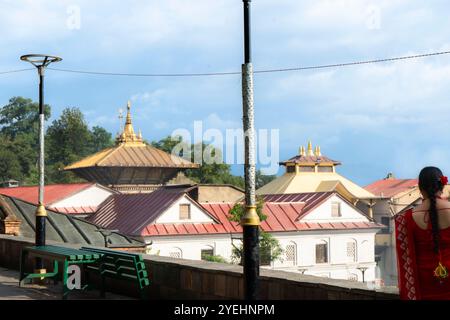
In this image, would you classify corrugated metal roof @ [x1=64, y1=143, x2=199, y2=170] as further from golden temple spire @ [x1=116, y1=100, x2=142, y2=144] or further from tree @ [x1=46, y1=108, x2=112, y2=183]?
tree @ [x1=46, y1=108, x2=112, y2=183]

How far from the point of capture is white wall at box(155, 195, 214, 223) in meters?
55.1

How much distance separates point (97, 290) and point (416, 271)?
8857mm

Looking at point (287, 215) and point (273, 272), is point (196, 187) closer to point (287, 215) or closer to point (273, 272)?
point (287, 215)

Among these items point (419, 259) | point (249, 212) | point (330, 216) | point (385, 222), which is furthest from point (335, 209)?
point (419, 259)

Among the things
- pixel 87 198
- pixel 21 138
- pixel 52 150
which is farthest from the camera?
pixel 21 138

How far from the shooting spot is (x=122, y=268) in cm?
1252

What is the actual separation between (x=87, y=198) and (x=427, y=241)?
5402 cm

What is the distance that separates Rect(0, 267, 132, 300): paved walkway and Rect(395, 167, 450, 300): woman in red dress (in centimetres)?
751

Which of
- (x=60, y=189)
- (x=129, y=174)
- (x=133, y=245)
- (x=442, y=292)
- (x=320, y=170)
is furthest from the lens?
Result: (x=320, y=170)

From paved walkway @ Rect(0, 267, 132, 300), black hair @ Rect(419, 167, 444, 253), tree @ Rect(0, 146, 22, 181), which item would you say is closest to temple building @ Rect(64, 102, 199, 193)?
tree @ Rect(0, 146, 22, 181)

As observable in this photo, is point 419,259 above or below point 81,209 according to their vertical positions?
below

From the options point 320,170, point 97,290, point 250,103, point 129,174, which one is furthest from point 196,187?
point 250,103

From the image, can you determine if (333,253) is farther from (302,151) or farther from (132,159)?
(302,151)

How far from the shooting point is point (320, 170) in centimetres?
9619
